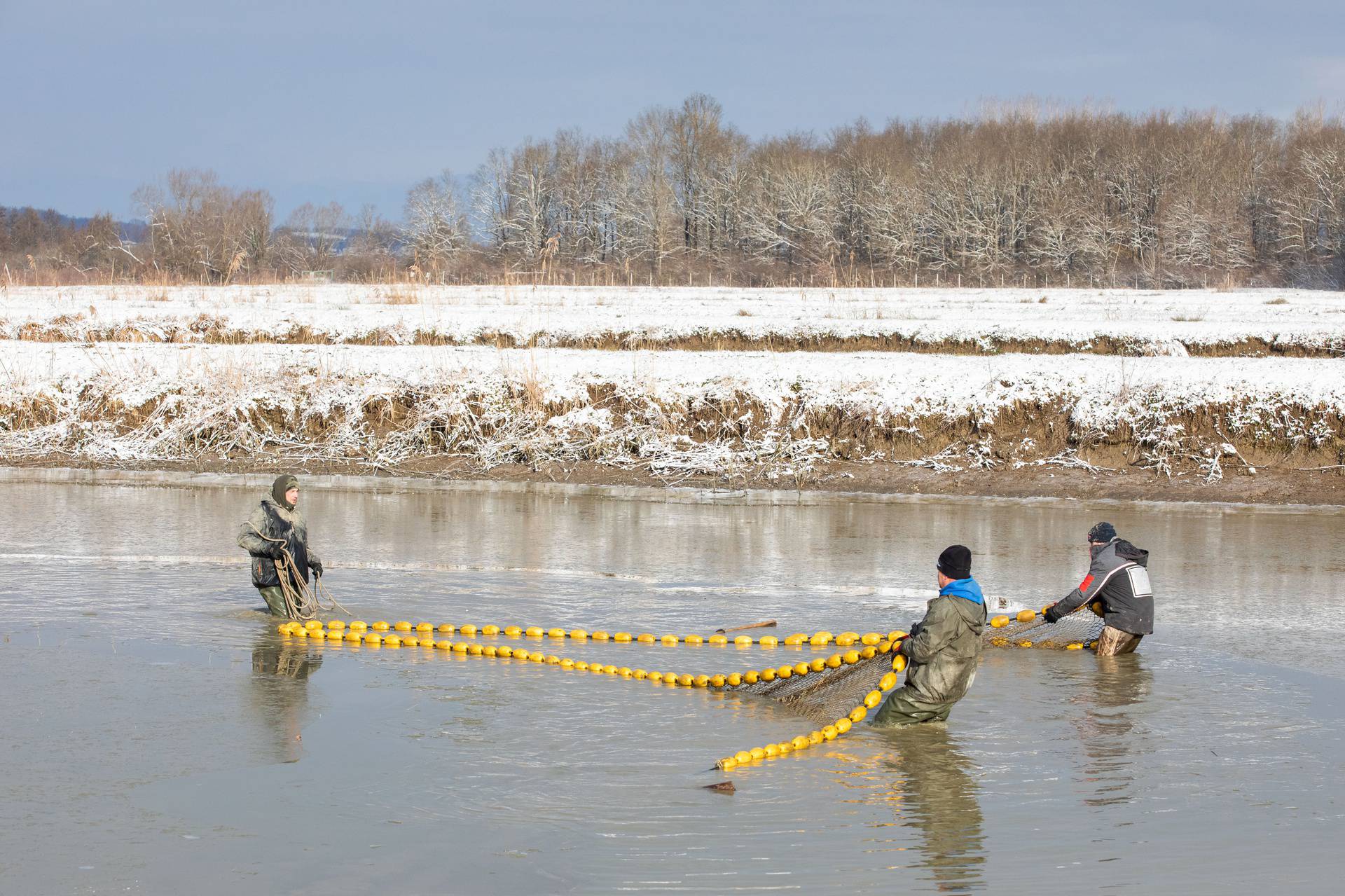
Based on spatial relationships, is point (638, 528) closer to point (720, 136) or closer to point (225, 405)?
point (225, 405)

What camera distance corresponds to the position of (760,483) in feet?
62.4

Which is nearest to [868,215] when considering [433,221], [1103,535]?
[433,221]

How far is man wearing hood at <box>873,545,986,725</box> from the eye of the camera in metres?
7.39

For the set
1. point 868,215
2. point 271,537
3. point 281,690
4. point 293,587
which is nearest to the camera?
point 281,690

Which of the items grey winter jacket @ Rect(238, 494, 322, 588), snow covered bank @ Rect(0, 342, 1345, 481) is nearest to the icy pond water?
grey winter jacket @ Rect(238, 494, 322, 588)

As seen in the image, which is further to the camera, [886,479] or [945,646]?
[886,479]

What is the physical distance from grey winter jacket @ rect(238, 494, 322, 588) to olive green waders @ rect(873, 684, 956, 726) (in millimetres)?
4998

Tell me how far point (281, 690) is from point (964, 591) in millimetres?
4650

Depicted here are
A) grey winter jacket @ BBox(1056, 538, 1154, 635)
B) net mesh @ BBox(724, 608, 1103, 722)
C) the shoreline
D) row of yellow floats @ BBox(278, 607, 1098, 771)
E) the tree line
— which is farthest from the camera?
the tree line

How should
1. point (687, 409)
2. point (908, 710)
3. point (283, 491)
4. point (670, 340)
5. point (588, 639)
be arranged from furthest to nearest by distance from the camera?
point (670, 340) → point (687, 409) → point (283, 491) → point (588, 639) → point (908, 710)

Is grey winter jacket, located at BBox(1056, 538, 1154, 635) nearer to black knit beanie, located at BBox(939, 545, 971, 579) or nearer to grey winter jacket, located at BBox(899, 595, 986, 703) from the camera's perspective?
grey winter jacket, located at BBox(899, 595, 986, 703)

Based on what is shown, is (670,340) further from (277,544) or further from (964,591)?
(964,591)

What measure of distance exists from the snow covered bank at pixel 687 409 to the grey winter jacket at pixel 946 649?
11660 mm

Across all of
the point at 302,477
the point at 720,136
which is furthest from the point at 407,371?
the point at 720,136
